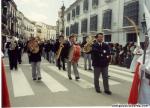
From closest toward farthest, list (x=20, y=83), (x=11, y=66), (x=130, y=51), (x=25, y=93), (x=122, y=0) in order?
(x=25, y=93) < (x=20, y=83) < (x=11, y=66) < (x=130, y=51) < (x=122, y=0)

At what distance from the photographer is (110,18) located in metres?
22.8

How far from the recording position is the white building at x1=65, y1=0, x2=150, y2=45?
18.7m

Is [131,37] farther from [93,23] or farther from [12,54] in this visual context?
[93,23]

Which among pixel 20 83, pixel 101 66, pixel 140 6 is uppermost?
pixel 140 6

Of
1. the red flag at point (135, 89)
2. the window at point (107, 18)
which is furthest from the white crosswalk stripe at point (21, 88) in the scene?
the window at point (107, 18)

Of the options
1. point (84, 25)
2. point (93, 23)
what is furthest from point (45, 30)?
point (93, 23)

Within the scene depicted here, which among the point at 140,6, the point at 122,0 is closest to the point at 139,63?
the point at 140,6

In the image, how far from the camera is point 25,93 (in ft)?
25.3

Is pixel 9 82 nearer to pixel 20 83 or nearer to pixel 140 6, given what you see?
pixel 20 83

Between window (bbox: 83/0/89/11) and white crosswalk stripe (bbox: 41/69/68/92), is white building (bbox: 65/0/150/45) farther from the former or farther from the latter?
white crosswalk stripe (bbox: 41/69/68/92)

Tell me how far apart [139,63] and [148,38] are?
36 centimetres

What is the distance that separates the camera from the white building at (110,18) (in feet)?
61.5

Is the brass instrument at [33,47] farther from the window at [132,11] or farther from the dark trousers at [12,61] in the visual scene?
the window at [132,11]

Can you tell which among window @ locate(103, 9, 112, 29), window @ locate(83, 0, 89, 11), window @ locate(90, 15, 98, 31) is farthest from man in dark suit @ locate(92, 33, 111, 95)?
window @ locate(83, 0, 89, 11)
